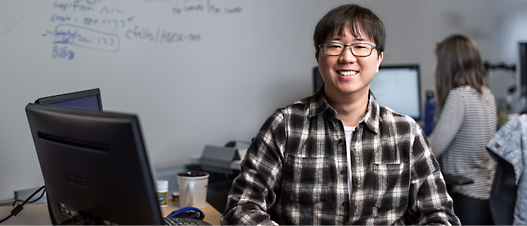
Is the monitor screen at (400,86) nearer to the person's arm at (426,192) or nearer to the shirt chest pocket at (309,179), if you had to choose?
the person's arm at (426,192)

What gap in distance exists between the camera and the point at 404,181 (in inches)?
44.6

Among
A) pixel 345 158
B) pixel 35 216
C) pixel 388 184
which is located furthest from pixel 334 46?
pixel 35 216

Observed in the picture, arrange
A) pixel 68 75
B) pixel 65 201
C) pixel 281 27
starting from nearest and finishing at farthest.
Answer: pixel 65 201
pixel 68 75
pixel 281 27

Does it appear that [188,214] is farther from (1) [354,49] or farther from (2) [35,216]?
(1) [354,49]

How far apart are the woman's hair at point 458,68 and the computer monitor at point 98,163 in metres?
1.93

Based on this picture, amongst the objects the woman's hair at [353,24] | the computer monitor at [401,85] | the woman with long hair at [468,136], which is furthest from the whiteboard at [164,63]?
the woman's hair at [353,24]

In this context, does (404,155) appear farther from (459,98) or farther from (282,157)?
(459,98)

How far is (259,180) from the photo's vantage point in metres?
1.10

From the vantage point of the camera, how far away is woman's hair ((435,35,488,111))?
84.3 inches

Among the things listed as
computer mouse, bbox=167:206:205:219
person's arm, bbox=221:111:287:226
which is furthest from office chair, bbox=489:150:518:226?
computer mouse, bbox=167:206:205:219

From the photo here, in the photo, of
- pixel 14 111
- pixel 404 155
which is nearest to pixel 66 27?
pixel 14 111

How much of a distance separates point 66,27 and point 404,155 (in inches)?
58.0

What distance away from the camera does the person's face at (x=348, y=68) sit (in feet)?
3.57

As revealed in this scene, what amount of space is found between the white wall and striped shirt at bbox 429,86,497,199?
87cm
